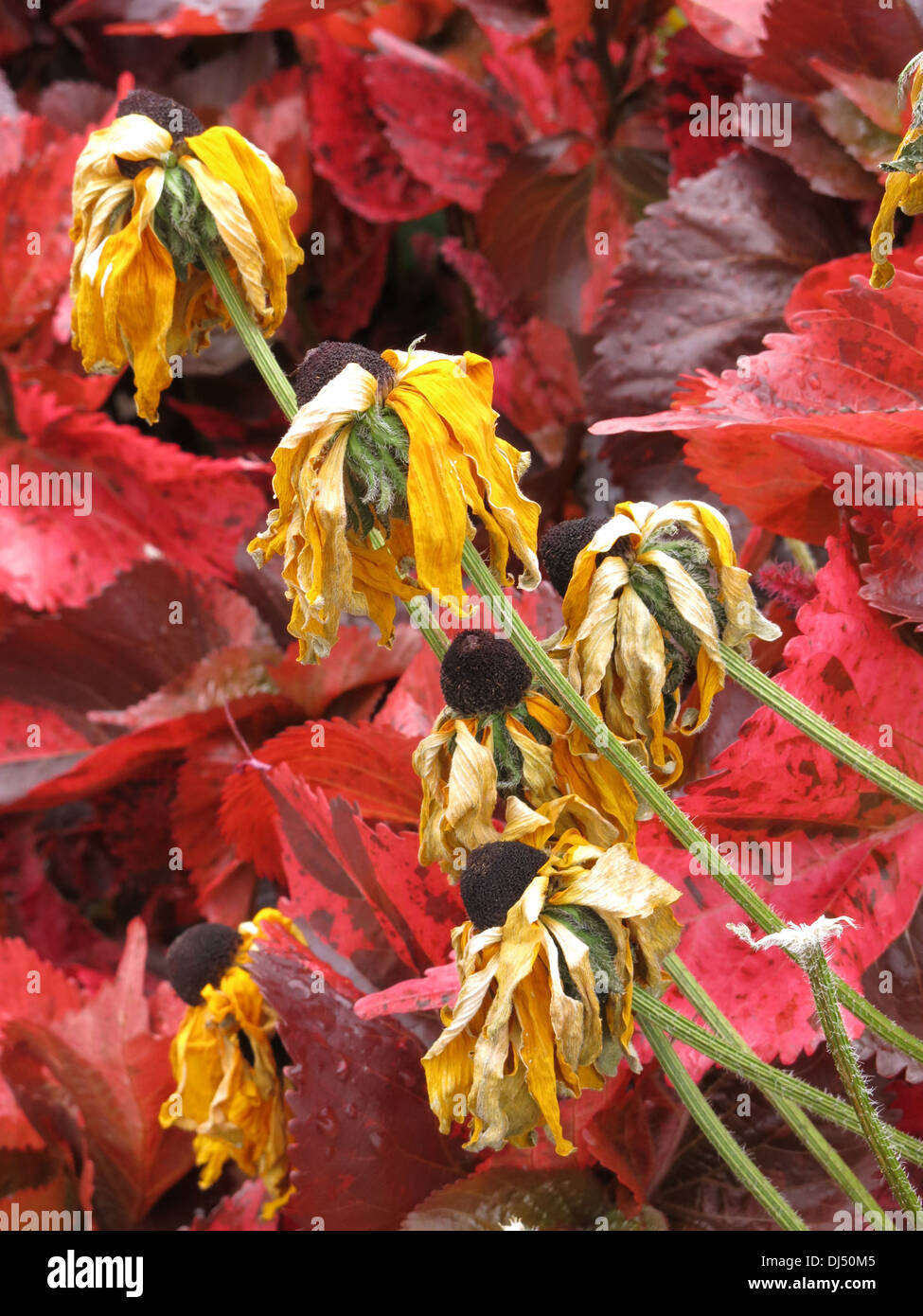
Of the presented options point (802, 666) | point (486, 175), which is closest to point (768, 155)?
point (486, 175)

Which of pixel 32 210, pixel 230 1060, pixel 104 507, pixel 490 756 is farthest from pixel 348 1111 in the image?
pixel 32 210

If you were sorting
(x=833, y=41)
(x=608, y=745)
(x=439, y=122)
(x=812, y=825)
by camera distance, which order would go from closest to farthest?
(x=608, y=745) → (x=812, y=825) → (x=833, y=41) → (x=439, y=122)

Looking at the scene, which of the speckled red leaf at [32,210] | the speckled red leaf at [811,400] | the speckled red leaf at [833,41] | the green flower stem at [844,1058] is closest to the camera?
the green flower stem at [844,1058]

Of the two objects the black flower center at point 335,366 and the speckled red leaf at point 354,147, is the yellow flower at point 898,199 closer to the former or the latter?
the black flower center at point 335,366

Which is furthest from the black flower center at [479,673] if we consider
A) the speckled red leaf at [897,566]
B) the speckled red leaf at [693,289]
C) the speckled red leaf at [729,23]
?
the speckled red leaf at [729,23]

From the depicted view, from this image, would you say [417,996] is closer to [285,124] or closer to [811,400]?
[811,400]
